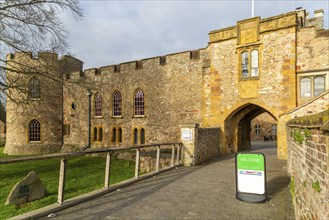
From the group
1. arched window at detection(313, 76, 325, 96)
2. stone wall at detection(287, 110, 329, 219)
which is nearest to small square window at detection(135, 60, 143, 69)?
arched window at detection(313, 76, 325, 96)

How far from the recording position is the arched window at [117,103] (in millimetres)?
20781

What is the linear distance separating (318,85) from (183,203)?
1074 centimetres

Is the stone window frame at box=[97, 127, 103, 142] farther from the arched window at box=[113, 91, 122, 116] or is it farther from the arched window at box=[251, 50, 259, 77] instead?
the arched window at box=[251, 50, 259, 77]

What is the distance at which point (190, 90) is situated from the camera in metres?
16.6

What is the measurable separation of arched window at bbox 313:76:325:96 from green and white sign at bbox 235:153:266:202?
8932 mm

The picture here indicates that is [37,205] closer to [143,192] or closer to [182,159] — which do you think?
[143,192]

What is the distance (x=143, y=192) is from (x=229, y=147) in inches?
393

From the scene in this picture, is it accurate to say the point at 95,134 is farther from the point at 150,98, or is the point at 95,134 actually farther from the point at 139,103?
the point at 150,98

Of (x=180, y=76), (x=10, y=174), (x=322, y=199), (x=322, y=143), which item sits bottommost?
(x=10, y=174)

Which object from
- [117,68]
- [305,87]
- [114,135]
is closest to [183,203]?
[305,87]

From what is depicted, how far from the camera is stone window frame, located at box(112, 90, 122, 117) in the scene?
20781mm

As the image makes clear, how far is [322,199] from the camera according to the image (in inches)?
97.5

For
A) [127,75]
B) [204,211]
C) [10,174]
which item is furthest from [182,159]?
[127,75]

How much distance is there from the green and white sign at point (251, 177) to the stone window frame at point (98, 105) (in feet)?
59.4
